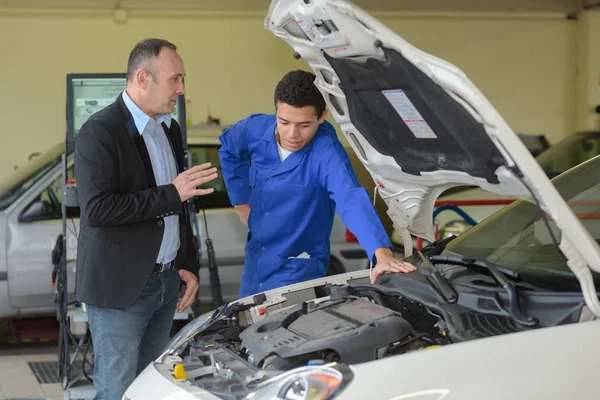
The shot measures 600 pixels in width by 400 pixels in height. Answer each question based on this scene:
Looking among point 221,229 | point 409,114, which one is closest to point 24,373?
point 221,229

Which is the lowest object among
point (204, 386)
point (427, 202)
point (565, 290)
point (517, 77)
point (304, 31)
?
point (204, 386)

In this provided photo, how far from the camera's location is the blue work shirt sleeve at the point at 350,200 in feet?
10.0

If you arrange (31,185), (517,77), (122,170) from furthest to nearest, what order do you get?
(517,77), (31,185), (122,170)

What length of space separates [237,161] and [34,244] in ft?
8.73

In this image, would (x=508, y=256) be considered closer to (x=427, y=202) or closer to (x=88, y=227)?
(x=427, y=202)

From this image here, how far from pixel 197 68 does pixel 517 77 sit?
399 centimetres

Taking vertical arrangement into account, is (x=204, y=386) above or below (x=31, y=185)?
below

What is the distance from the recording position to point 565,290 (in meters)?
2.62

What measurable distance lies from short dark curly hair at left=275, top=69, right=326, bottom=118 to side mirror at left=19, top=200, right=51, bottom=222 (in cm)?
314

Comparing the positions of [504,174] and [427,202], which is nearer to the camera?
[504,174]

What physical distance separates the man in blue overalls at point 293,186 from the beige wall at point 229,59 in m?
5.38

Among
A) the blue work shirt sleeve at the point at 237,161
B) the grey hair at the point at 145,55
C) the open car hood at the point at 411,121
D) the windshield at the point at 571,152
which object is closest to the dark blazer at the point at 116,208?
the grey hair at the point at 145,55

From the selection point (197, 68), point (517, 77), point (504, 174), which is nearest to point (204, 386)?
point (504, 174)

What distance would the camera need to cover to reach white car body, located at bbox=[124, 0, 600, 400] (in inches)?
90.6
